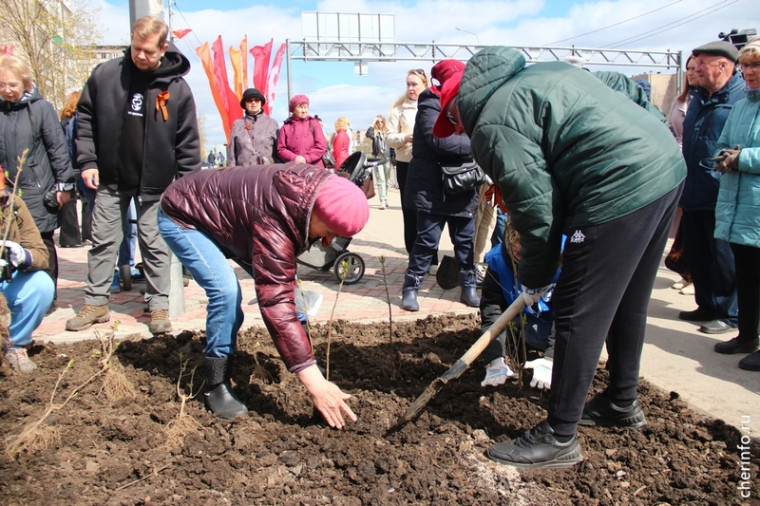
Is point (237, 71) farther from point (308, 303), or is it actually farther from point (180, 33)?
point (308, 303)

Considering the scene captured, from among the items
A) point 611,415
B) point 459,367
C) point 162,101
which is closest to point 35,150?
point 162,101

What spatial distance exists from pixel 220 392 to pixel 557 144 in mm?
1987

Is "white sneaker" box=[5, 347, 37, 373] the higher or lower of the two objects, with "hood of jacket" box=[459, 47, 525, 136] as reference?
lower

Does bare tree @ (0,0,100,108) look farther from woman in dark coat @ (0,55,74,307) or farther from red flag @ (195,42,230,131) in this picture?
→ woman in dark coat @ (0,55,74,307)

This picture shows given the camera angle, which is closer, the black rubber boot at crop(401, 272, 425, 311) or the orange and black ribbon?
the orange and black ribbon

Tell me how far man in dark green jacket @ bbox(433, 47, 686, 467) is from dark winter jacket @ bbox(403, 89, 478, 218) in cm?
250

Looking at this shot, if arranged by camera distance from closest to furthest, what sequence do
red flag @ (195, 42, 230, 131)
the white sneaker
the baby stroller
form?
the white sneaker, the baby stroller, red flag @ (195, 42, 230, 131)

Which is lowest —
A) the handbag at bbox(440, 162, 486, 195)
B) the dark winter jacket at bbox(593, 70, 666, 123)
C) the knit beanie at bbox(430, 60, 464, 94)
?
the handbag at bbox(440, 162, 486, 195)

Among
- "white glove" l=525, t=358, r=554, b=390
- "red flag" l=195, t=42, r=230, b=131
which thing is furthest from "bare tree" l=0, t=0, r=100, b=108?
"white glove" l=525, t=358, r=554, b=390

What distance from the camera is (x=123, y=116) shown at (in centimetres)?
448

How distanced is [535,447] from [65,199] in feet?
13.3

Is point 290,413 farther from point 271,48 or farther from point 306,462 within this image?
point 271,48

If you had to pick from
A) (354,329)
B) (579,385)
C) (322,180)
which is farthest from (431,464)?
(354,329)

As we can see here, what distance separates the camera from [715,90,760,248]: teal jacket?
3842mm
